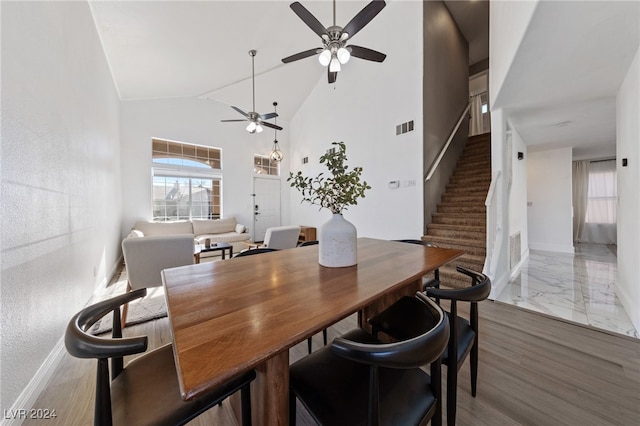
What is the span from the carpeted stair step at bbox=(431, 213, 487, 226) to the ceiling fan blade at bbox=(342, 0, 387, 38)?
3.04 meters

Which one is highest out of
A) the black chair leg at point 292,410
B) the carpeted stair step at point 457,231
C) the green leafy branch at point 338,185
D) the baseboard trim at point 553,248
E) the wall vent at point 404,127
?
the wall vent at point 404,127

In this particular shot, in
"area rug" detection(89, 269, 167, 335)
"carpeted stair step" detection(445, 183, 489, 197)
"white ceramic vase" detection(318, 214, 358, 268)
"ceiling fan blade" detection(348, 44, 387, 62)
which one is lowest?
"area rug" detection(89, 269, 167, 335)

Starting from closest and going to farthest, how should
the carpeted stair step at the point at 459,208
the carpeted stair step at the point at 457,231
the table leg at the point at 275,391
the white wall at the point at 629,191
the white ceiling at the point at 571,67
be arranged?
the table leg at the point at 275,391 < the white ceiling at the point at 571,67 < the white wall at the point at 629,191 < the carpeted stair step at the point at 457,231 < the carpeted stair step at the point at 459,208

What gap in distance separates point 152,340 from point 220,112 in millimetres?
5603

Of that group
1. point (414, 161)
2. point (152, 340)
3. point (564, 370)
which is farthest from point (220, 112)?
point (564, 370)

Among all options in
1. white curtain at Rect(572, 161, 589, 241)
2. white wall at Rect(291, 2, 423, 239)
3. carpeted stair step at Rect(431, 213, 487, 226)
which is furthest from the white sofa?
white curtain at Rect(572, 161, 589, 241)

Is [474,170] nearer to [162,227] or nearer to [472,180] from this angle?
[472,180]

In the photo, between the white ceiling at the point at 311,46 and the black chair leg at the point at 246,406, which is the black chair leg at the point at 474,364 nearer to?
the black chair leg at the point at 246,406

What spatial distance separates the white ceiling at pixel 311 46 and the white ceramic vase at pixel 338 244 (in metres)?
1.97

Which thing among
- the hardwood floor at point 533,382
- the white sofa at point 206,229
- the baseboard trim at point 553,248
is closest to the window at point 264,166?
the white sofa at point 206,229

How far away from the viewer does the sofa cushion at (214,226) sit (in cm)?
546

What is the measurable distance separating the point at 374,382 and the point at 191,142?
6.37 metres

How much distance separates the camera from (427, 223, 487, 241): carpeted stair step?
3461mm

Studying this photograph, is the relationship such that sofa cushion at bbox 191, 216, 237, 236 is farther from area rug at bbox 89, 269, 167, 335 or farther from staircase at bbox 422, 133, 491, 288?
staircase at bbox 422, 133, 491, 288
